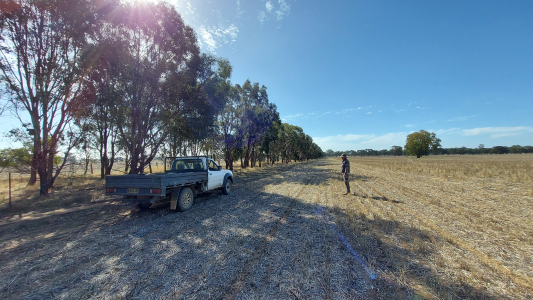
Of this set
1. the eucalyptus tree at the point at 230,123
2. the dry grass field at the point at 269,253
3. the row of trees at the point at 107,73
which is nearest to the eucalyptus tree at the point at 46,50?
the row of trees at the point at 107,73

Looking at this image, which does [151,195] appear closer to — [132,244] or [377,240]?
[132,244]

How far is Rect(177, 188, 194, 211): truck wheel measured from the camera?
7.30 m

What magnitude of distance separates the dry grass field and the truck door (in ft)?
5.22

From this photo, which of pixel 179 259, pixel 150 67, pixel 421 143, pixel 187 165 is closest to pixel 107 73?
pixel 150 67

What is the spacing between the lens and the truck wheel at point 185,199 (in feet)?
24.0

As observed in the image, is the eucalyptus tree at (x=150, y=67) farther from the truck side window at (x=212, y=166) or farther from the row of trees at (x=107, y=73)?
the truck side window at (x=212, y=166)

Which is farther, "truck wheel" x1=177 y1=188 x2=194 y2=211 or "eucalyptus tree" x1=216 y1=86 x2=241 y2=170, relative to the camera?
"eucalyptus tree" x1=216 y1=86 x2=241 y2=170

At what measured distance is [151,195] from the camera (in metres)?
6.38

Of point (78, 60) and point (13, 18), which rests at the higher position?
point (13, 18)

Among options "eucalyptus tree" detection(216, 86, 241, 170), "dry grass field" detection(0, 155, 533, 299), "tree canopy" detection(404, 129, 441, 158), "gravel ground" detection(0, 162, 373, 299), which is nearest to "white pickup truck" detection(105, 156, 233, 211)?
"dry grass field" detection(0, 155, 533, 299)

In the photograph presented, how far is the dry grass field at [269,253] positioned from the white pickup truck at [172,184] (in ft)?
1.91

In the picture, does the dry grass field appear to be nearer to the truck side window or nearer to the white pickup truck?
the white pickup truck

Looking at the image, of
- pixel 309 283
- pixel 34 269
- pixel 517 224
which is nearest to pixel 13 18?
pixel 34 269

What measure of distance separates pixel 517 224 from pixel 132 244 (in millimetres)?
10090
